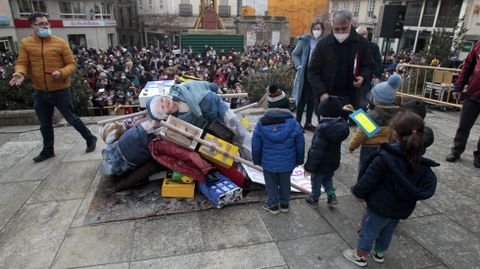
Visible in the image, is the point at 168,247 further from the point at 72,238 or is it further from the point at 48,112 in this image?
the point at 48,112

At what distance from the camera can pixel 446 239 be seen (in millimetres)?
2785

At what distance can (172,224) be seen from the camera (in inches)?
117

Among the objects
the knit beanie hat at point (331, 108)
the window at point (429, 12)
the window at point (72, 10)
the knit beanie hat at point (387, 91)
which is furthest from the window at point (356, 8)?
the knit beanie hat at point (331, 108)

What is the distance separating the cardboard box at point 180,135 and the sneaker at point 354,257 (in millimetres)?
1765

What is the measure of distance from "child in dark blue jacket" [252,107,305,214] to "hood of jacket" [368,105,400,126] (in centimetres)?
75

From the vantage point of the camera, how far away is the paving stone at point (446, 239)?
254cm

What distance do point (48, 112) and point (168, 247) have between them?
282 cm

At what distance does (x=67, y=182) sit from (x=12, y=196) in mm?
545

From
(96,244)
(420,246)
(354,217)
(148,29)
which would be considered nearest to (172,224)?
(96,244)

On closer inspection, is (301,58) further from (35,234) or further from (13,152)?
(13,152)

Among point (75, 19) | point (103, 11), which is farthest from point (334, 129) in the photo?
point (103, 11)

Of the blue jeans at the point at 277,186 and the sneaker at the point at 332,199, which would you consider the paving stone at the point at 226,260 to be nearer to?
the blue jeans at the point at 277,186

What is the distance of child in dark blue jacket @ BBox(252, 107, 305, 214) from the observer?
285 cm

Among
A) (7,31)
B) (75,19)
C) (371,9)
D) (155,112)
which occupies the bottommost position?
(155,112)
